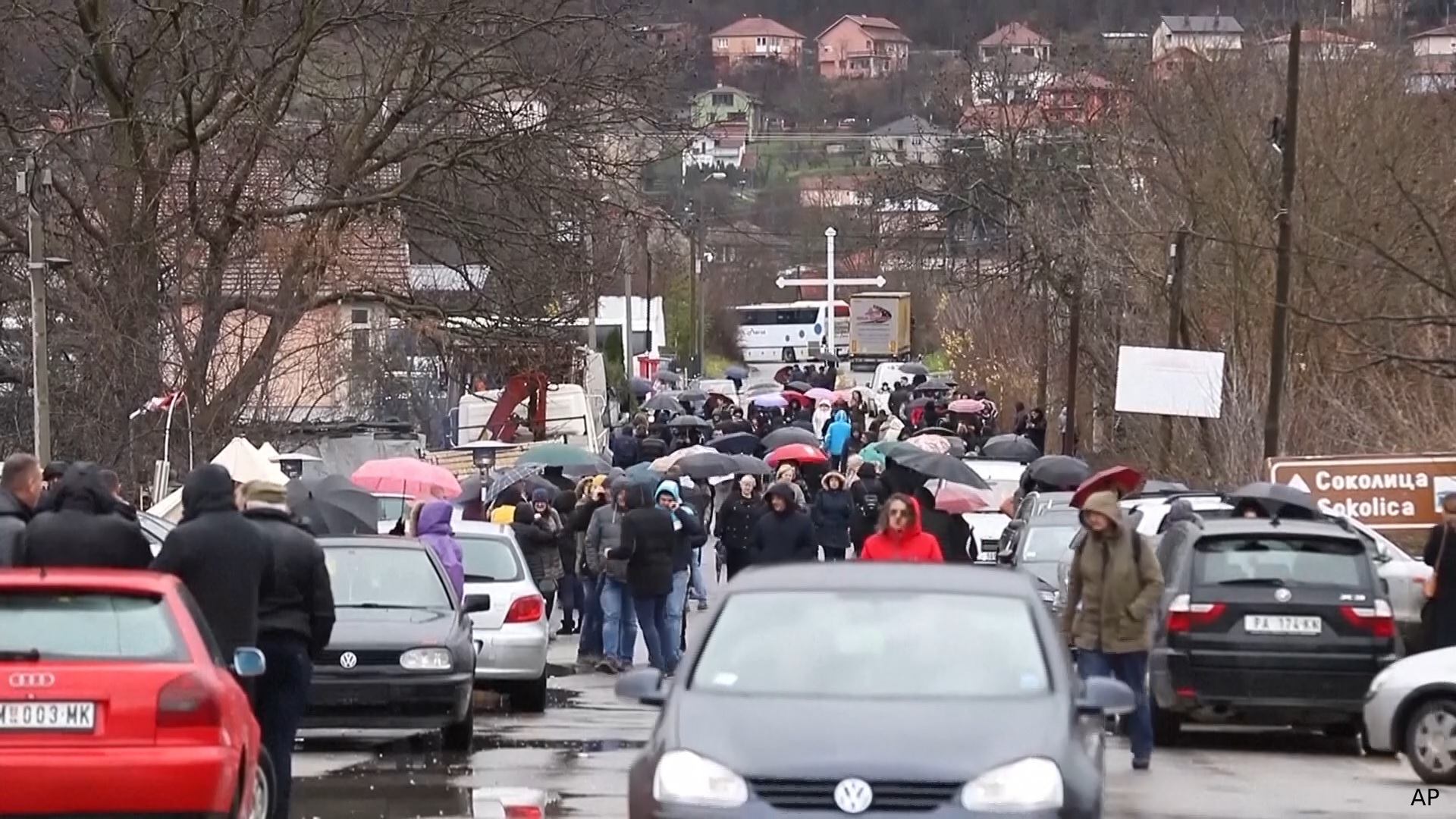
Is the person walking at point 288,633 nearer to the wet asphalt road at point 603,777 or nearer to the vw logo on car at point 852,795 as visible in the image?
the wet asphalt road at point 603,777

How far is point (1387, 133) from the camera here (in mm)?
37250

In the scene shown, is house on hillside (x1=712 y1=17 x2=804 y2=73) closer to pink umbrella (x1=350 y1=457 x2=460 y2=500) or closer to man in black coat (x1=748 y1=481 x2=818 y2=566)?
pink umbrella (x1=350 y1=457 x2=460 y2=500)

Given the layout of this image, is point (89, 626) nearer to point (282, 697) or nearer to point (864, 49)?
point (282, 697)

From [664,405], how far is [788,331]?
6532 cm

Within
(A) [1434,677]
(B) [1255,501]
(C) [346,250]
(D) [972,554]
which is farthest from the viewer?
(C) [346,250]

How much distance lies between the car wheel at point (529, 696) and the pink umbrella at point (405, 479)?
7.45m

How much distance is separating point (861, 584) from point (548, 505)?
51.9 ft

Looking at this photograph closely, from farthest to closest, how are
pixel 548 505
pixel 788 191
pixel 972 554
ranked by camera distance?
1. pixel 788 191
2. pixel 972 554
3. pixel 548 505

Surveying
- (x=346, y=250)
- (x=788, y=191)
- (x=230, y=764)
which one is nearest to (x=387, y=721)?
(x=230, y=764)

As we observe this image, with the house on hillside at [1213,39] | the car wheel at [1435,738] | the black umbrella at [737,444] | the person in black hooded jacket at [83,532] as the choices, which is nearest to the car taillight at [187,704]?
the person in black hooded jacket at [83,532]

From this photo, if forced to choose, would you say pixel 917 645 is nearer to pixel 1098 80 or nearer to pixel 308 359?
pixel 308 359

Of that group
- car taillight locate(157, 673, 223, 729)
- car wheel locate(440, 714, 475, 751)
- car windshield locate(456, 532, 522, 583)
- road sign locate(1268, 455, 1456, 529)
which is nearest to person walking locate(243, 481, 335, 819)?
car taillight locate(157, 673, 223, 729)

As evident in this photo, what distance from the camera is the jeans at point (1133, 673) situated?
13.8 meters

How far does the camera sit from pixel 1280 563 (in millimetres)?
15742
